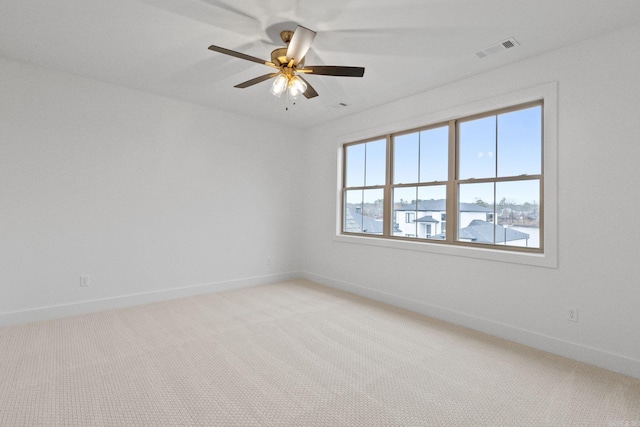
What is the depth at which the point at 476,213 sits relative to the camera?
362 cm

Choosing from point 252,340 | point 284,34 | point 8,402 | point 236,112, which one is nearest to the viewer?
point 8,402

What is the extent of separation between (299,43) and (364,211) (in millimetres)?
3027

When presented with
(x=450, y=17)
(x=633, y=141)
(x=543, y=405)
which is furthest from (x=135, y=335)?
(x=633, y=141)

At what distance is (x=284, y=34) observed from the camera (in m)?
2.69

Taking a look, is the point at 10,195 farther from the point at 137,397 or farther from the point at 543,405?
the point at 543,405

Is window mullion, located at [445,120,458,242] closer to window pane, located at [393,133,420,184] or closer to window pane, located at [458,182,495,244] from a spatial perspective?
window pane, located at [458,182,495,244]

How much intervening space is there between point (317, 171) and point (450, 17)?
339cm

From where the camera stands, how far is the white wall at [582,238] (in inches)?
99.8

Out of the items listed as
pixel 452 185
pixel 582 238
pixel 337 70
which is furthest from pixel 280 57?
pixel 582 238

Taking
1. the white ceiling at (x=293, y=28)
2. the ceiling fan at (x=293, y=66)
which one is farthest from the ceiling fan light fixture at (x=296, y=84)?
the white ceiling at (x=293, y=28)

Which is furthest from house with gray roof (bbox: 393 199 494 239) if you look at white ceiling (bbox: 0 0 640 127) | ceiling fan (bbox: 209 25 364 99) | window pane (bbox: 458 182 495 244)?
ceiling fan (bbox: 209 25 364 99)

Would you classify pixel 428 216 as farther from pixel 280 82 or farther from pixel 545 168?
pixel 280 82

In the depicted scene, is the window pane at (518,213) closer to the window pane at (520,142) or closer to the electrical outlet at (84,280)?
the window pane at (520,142)

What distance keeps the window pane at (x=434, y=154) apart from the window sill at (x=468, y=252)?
86 cm
